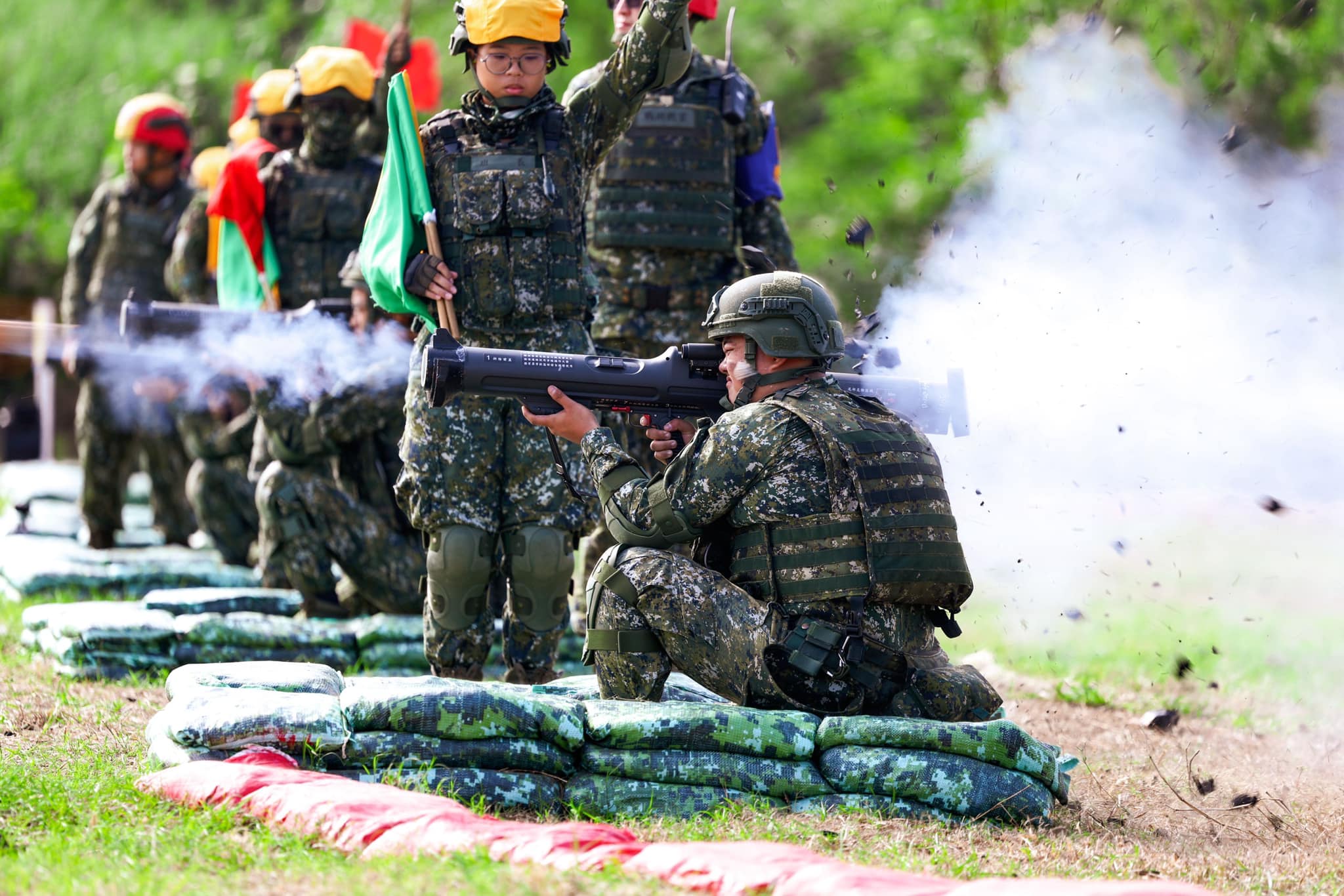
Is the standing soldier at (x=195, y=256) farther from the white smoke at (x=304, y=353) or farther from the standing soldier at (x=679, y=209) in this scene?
the standing soldier at (x=679, y=209)

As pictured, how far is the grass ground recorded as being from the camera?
3.80 m

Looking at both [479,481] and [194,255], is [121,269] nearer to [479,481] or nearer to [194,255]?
[194,255]

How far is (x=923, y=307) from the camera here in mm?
6789

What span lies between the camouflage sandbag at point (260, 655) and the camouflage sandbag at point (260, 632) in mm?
12

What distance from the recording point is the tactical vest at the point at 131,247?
1172 centimetres

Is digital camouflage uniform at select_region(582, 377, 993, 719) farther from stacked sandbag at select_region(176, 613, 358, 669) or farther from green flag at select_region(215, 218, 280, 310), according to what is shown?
green flag at select_region(215, 218, 280, 310)

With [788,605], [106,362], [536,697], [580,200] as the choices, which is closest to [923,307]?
[580,200]

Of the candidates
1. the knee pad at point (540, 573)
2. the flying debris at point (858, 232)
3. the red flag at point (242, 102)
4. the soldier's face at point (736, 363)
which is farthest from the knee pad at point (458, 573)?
the red flag at point (242, 102)

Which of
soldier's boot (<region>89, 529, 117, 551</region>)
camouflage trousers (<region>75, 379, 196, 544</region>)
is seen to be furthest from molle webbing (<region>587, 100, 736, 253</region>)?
soldier's boot (<region>89, 529, 117, 551</region>)

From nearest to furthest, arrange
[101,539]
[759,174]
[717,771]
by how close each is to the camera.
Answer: [717,771] < [759,174] < [101,539]

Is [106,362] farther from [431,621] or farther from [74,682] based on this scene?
[431,621]

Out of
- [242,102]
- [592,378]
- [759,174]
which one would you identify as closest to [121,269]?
[242,102]

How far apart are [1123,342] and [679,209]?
2.15m

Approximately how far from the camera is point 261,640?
7.37m
